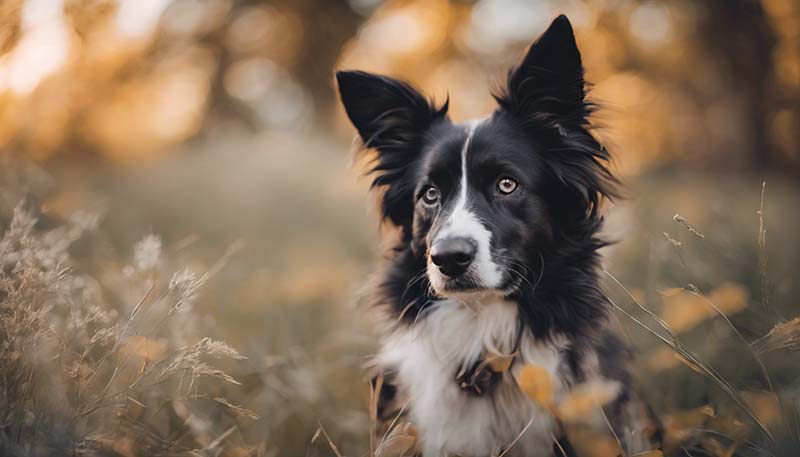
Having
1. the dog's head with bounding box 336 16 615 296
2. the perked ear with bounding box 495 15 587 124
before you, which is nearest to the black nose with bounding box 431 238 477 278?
the dog's head with bounding box 336 16 615 296

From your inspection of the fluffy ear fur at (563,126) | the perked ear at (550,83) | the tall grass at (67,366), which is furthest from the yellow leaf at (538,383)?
the perked ear at (550,83)

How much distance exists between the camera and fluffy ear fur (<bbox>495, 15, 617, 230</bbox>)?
114 inches

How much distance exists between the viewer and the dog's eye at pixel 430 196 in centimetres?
311

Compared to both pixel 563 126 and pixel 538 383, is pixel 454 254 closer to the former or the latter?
pixel 538 383

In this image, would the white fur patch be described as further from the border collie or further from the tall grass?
the tall grass

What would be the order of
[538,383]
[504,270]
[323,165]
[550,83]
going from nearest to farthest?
[538,383], [504,270], [550,83], [323,165]

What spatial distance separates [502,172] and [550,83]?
53 cm

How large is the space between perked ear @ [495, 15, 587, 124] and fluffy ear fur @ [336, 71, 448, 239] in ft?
1.55

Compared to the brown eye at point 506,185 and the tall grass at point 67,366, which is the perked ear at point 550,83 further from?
the tall grass at point 67,366

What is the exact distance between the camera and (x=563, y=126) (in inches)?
118

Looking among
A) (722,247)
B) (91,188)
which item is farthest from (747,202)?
(91,188)

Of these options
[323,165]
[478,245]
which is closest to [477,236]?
[478,245]

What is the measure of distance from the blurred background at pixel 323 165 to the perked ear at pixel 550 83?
0.63 ft

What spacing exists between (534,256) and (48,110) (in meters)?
3.94
